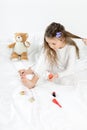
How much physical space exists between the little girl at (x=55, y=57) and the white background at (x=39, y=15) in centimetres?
46

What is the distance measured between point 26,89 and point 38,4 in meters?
0.78

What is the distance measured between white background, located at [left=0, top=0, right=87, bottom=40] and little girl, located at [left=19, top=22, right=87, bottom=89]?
456 mm

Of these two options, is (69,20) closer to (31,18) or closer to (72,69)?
(31,18)

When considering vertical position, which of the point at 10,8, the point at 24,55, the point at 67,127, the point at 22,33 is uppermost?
the point at 10,8

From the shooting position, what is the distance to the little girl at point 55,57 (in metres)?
1.52

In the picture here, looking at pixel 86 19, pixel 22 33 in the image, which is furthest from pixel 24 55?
pixel 86 19

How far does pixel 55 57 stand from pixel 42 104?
374 millimetres

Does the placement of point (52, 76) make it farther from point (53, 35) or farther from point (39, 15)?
point (39, 15)

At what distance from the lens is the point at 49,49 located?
1.61m

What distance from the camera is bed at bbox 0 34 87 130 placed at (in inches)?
49.3

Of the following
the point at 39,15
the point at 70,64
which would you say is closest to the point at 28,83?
the point at 70,64

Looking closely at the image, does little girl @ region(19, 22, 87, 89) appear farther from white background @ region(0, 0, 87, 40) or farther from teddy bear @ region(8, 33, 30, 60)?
white background @ region(0, 0, 87, 40)

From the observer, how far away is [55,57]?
5.40ft

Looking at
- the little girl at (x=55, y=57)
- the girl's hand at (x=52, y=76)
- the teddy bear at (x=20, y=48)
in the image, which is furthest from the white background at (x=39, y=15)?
the girl's hand at (x=52, y=76)
